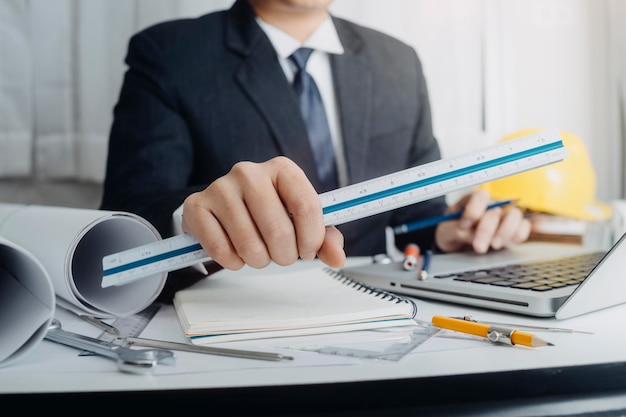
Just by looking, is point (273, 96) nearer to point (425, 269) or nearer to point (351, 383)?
point (425, 269)

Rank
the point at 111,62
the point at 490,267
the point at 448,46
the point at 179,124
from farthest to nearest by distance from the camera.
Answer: the point at 448,46, the point at 111,62, the point at 179,124, the point at 490,267

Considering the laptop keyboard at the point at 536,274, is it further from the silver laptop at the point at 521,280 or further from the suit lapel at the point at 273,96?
the suit lapel at the point at 273,96

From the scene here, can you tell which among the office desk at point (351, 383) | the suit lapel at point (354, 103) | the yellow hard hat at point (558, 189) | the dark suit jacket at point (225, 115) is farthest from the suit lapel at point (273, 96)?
the office desk at point (351, 383)

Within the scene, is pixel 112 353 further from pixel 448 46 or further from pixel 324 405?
pixel 448 46

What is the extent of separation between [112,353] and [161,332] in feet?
0.32

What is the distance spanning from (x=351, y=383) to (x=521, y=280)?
1.05 feet

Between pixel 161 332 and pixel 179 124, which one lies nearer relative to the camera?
pixel 161 332

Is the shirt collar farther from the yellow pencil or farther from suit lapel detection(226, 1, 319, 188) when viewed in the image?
the yellow pencil

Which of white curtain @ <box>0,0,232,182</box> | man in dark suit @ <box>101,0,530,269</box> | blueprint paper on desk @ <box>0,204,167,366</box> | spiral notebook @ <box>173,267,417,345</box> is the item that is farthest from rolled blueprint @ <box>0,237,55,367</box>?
white curtain @ <box>0,0,232,182</box>

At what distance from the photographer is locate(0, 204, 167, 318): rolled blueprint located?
580 mm

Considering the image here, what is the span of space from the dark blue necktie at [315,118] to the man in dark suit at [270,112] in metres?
0.02

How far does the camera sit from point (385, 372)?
1.29 ft

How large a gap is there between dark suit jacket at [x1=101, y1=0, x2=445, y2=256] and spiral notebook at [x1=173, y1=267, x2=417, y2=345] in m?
0.41

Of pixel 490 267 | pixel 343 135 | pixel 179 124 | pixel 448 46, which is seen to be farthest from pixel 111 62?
pixel 490 267
